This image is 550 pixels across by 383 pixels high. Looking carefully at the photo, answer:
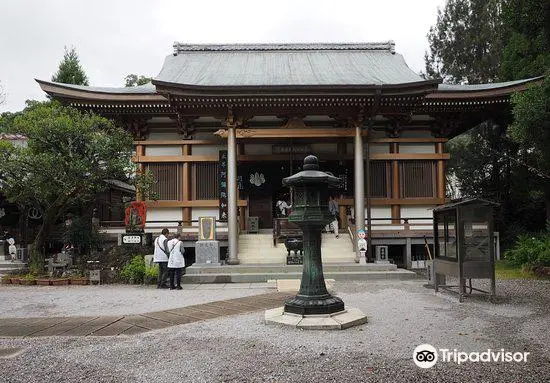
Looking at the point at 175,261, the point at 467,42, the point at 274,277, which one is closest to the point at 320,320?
the point at 175,261

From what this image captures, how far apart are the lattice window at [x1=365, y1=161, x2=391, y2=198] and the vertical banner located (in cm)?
520

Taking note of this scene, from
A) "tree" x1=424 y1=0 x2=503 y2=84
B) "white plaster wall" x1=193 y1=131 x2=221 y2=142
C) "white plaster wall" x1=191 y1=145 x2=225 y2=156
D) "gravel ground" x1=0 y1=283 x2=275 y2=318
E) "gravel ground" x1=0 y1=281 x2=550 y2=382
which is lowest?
"gravel ground" x1=0 y1=283 x2=275 y2=318

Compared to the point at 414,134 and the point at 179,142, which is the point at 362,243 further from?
the point at 179,142

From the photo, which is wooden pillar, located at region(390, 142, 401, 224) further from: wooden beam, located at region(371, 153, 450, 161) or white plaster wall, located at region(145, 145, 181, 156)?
white plaster wall, located at region(145, 145, 181, 156)

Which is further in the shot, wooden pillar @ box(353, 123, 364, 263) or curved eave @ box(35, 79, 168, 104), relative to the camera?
curved eave @ box(35, 79, 168, 104)

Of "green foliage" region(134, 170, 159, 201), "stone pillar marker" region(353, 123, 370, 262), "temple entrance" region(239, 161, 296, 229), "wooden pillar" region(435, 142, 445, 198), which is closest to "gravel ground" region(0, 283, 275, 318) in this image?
"green foliage" region(134, 170, 159, 201)

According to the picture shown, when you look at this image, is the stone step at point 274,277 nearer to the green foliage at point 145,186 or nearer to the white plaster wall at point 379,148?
the green foliage at point 145,186

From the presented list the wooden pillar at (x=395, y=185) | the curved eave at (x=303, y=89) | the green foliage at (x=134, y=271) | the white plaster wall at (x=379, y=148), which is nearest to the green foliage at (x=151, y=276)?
the green foliage at (x=134, y=271)

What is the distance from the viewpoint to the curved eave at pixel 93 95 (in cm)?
1456

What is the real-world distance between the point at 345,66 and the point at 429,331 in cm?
1448

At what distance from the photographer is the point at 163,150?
1608 centimetres

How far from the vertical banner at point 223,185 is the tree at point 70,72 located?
1358cm

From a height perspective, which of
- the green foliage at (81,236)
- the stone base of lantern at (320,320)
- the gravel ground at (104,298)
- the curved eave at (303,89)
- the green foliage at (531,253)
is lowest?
the gravel ground at (104,298)

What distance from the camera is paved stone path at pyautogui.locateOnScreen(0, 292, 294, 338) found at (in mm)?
6625
